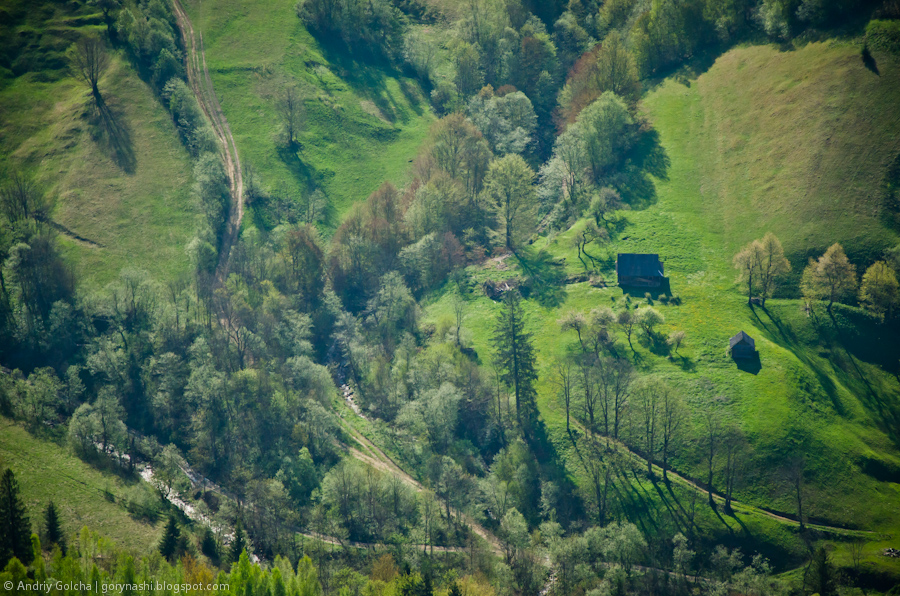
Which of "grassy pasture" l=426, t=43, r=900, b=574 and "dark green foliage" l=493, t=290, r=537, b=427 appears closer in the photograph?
"grassy pasture" l=426, t=43, r=900, b=574

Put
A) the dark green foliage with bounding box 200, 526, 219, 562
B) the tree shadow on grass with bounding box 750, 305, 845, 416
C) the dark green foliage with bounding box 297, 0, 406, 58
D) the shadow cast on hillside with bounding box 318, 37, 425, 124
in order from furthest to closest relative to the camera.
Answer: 1. the dark green foliage with bounding box 297, 0, 406, 58
2. the shadow cast on hillside with bounding box 318, 37, 425, 124
3. the tree shadow on grass with bounding box 750, 305, 845, 416
4. the dark green foliage with bounding box 200, 526, 219, 562

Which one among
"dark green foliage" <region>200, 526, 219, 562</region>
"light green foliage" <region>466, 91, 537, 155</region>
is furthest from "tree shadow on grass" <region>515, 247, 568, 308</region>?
"dark green foliage" <region>200, 526, 219, 562</region>

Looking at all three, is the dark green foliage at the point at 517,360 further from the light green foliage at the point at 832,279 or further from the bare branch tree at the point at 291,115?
the bare branch tree at the point at 291,115

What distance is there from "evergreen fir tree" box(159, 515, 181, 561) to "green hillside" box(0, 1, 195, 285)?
159 ft

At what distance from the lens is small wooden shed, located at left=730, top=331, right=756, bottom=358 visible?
93250mm

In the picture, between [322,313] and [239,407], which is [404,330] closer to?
[322,313]

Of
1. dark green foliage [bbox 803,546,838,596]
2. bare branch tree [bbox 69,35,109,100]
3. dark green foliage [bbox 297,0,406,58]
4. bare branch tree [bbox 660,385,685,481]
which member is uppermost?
dark green foliage [bbox 297,0,406,58]

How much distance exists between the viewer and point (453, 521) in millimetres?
86750

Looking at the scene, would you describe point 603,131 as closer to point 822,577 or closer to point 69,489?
point 822,577

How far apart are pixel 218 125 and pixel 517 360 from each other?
271ft

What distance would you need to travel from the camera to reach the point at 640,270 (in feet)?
350

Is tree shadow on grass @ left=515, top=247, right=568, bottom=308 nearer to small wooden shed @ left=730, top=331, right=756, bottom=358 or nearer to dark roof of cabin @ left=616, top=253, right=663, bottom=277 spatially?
dark roof of cabin @ left=616, top=253, right=663, bottom=277

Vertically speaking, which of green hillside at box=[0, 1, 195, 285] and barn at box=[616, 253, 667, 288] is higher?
green hillside at box=[0, 1, 195, 285]

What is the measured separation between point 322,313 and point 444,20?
97794 millimetres
